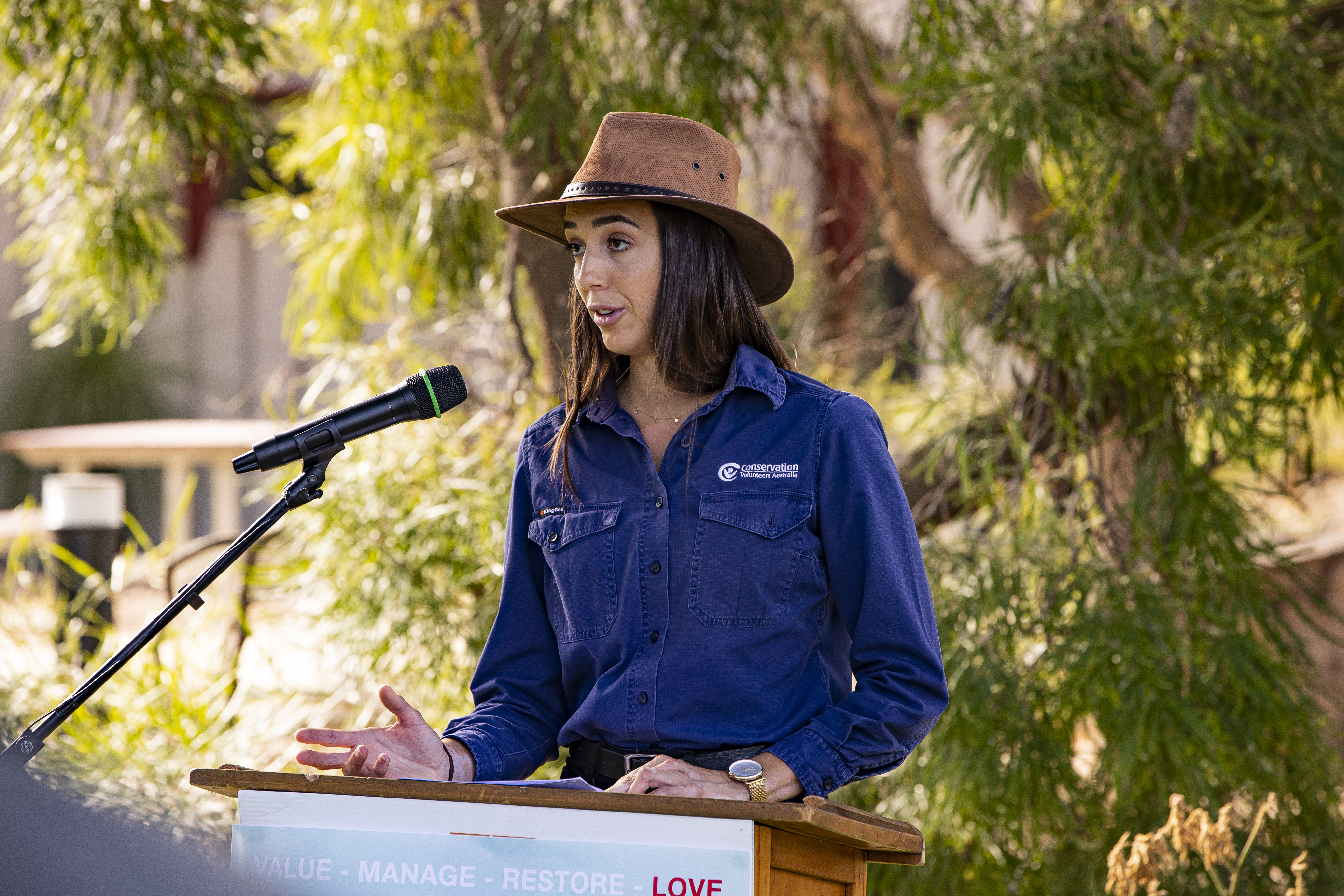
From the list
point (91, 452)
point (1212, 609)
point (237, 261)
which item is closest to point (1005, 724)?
point (1212, 609)

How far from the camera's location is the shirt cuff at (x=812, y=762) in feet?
4.58

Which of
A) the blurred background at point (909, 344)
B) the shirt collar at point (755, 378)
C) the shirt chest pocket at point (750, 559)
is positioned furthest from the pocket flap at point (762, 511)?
the blurred background at point (909, 344)

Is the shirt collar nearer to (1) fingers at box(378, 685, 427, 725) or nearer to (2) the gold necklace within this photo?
(2) the gold necklace

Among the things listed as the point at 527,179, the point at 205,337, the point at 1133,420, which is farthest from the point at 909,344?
the point at 205,337

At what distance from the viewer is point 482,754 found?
5.20 ft

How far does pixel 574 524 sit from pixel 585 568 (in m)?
0.06

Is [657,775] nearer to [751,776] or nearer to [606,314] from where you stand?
[751,776]

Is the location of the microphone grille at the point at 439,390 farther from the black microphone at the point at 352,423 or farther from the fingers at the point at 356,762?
the fingers at the point at 356,762

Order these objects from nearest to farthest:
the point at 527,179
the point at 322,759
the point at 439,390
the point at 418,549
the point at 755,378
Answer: the point at 322,759 < the point at 439,390 < the point at 755,378 < the point at 418,549 < the point at 527,179

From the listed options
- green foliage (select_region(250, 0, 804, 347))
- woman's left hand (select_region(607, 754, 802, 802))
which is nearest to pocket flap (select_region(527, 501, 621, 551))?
woman's left hand (select_region(607, 754, 802, 802))

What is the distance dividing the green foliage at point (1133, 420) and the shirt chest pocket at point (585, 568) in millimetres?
1359

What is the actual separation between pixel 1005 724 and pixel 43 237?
10.1 feet

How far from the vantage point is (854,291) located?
16.8 feet

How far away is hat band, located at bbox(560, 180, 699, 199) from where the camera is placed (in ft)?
5.39
